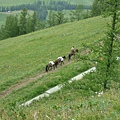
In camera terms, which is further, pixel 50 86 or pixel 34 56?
pixel 34 56

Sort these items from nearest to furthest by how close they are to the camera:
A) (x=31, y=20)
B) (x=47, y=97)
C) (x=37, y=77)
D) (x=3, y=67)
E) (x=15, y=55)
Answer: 1. (x=47, y=97)
2. (x=37, y=77)
3. (x=3, y=67)
4. (x=15, y=55)
5. (x=31, y=20)

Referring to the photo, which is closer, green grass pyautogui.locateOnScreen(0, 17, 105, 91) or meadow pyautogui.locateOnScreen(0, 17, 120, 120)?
meadow pyautogui.locateOnScreen(0, 17, 120, 120)

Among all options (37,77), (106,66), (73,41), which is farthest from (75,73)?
(73,41)

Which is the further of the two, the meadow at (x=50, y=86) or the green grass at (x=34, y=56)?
the green grass at (x=34, y=56)

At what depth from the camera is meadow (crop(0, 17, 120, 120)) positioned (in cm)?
650

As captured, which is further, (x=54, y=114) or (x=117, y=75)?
(x=117, y=75)

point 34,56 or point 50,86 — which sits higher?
point 50,86

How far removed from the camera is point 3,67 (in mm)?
31734

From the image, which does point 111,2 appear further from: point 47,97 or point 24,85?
point 24,85

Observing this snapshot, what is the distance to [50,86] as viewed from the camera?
19312mm

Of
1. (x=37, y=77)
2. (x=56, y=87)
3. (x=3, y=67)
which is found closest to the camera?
(x=56, y=87)

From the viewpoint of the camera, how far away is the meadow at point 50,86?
650cm

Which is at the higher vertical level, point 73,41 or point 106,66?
point 106,66

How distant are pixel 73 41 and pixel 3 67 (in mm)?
12391
